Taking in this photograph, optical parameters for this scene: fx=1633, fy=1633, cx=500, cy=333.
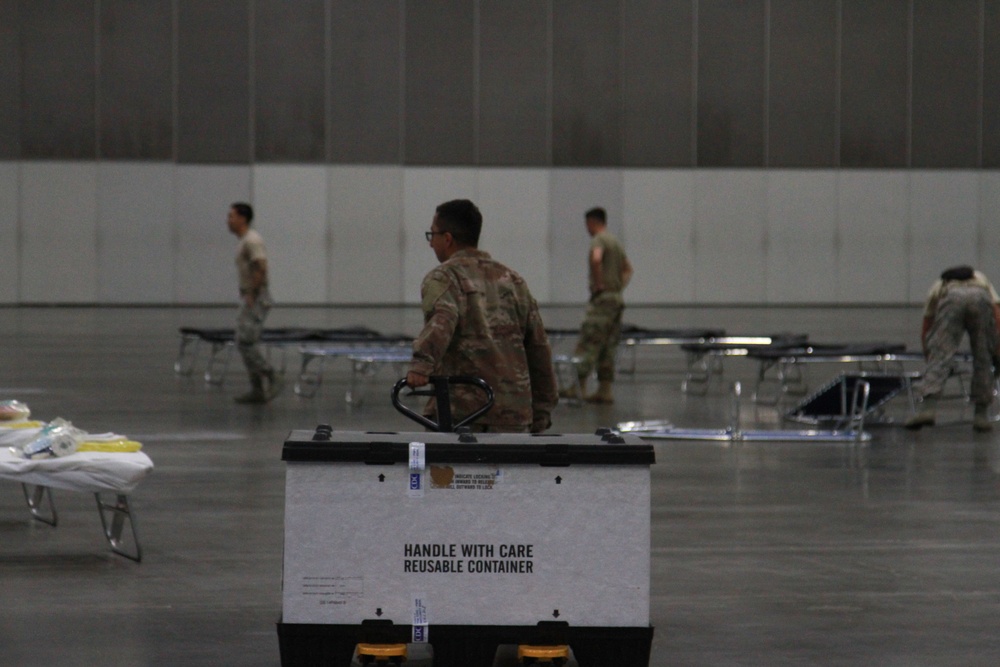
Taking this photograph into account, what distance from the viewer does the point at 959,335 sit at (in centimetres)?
1515

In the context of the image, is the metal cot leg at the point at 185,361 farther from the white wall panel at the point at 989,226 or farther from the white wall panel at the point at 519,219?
the white wall panel at the point at 989,226

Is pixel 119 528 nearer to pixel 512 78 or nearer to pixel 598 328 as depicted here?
pixel 598 328

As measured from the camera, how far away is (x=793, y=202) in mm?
39156

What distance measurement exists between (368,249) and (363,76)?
13.0 ft

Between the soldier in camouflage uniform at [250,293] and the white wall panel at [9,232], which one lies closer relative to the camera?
the soldier in camouflage uniform at [250,293]

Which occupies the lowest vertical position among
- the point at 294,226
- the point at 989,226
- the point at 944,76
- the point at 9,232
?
the point at 9,232

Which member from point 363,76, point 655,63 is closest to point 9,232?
point 363,76

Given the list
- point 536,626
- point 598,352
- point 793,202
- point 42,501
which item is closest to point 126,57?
point 793,202

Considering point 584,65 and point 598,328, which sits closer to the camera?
point 598,328

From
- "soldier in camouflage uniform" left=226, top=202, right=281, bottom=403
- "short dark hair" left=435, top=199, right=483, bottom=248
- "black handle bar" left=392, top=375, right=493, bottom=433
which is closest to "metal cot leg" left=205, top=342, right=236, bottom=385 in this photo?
"soldier in camouflage uniform" left=226, top=202, right=281, bottom=403

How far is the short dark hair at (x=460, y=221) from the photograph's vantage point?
686cm

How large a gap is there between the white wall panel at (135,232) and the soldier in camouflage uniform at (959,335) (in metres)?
25.1

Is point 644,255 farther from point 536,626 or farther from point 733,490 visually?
point 536,626

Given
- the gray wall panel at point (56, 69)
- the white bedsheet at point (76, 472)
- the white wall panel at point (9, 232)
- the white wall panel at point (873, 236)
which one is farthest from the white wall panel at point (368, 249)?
the white bedsheet at point (76, 472)
